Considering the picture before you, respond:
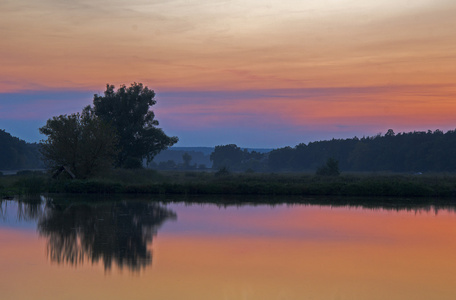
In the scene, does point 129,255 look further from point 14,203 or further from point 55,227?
point 14,203

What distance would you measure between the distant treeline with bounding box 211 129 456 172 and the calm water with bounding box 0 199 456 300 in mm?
56559

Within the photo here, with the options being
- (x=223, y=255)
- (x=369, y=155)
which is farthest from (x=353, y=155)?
(x=223, y=255)

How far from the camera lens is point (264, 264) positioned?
12578 millimetres

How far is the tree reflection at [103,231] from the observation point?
12984mm

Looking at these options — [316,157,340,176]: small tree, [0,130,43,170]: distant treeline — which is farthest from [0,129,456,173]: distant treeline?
[316,157,340,176]: small tree

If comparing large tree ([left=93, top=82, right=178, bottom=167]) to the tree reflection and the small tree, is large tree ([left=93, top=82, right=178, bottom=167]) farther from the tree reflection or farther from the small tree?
the tree reflection

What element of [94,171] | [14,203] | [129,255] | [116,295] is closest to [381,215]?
[129,255]

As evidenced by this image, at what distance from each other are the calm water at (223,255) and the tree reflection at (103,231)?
33 millimetres

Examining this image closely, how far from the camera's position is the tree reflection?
1298 centimetres

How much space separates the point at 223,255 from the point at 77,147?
25148 mm

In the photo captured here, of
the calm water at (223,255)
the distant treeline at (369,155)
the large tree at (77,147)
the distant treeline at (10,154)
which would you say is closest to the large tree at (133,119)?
the large tree at (77,147)

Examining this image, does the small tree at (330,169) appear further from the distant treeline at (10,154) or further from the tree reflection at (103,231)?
the distant treeline at (10,154)

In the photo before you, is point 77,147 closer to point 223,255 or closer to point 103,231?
point 103,231

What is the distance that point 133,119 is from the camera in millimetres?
53594
